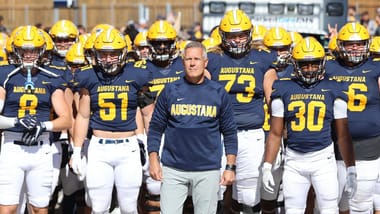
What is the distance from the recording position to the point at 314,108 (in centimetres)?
672

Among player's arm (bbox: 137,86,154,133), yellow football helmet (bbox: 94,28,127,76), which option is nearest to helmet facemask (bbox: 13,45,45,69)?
yellow football helmet (bbox: 94,28,127,76)

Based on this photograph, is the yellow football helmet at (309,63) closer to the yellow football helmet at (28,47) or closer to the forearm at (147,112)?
the forearm at (147,112)

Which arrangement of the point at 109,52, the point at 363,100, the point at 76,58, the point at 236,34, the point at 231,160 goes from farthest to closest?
the point at 76,58
the point at 236,34
the point at 363,100
the point at 109,52
the point at 231,160

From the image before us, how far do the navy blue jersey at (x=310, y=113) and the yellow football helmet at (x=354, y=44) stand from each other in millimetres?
739

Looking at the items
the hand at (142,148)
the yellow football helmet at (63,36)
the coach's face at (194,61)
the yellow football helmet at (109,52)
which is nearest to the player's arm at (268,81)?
the hand at (142,148)

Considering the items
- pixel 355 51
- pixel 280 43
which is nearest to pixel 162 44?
pixel 280 43

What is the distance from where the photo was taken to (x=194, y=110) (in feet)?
20.5

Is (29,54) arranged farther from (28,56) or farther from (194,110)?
(194,110)

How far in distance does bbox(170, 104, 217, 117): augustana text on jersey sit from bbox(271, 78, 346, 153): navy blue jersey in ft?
2.71

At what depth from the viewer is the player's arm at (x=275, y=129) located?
22.4 ft

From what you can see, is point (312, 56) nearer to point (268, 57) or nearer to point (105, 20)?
point (268, 57)

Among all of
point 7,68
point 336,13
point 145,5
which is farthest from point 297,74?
point 145,5

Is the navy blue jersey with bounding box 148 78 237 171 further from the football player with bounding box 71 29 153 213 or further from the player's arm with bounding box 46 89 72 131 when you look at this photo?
the player's arm with bounding box 46 89 72 131

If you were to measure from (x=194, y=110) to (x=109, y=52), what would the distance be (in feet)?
4.02
